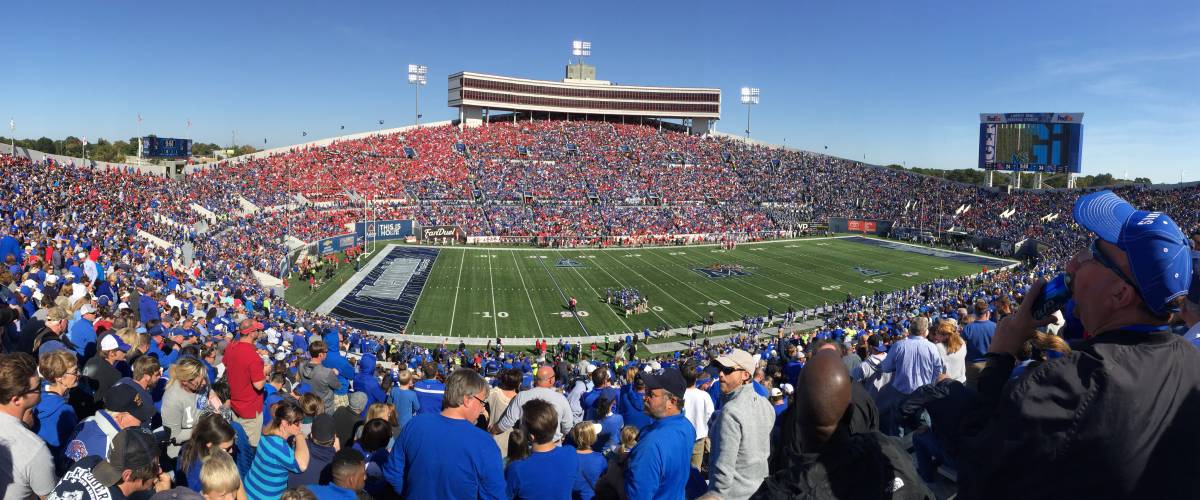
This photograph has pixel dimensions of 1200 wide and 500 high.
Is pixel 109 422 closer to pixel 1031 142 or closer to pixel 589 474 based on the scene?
pixel 589 474

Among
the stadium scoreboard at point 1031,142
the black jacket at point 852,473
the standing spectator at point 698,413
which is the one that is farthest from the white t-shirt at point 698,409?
the stadium scoreboard at point 1031,142

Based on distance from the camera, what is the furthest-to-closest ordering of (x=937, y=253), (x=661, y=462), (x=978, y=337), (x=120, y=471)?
(x=937, y=253)
(x=978, y=337)
(x=120, y=471)
(x=661, y=462)

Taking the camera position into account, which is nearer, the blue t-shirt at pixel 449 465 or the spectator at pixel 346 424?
the blue t-shirt at pixel 449 465

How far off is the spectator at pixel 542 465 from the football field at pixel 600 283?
81.3 feet

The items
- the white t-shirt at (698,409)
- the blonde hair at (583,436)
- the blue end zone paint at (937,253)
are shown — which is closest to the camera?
the blonde hair at (583,436)

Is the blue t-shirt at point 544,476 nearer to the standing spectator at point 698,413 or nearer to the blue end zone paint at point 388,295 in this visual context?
the standing spectator at point 698,413

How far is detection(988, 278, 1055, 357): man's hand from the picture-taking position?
2.18 metres

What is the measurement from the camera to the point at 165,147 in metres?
62.3

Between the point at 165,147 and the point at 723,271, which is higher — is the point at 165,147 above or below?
above

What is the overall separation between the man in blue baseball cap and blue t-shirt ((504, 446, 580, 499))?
2.62 m

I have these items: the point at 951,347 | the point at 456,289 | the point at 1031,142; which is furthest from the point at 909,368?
the point at 1031,142

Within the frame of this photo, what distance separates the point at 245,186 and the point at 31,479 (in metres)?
56.0

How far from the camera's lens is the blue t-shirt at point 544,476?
13.3 feet

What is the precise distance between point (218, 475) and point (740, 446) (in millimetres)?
2845
